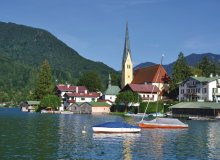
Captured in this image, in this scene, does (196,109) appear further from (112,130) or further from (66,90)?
(66,90)

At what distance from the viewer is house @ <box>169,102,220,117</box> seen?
4257 inches

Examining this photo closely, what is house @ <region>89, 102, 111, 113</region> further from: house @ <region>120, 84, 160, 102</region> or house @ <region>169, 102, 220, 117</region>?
house @ <region>169, 102, 220, 117</region>

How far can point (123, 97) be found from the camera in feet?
468

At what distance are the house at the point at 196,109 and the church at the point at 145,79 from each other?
2700 cm

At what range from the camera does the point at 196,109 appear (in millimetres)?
112125

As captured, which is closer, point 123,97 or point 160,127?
point 160,127

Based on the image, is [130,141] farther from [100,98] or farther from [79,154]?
[100,98]

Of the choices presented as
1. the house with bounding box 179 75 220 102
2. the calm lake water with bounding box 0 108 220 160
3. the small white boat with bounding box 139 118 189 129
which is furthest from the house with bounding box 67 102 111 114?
the calm lake water with bounding box 0 108 220 160

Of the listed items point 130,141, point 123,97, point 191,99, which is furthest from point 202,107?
point 130,141

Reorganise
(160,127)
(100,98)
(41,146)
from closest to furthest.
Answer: (41,146) → (160,127) → (100,98)

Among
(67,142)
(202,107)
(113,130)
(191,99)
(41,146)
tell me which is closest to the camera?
(41,146)

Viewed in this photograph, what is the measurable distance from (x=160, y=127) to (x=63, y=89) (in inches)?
4457

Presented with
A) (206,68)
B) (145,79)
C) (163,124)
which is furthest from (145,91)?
(163,124)

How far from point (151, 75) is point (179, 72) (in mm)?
25916
